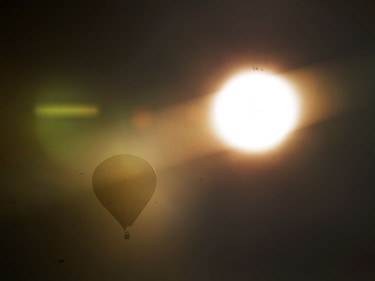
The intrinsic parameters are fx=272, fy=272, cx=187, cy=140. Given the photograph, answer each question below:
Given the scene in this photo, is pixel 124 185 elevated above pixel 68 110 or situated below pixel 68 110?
below

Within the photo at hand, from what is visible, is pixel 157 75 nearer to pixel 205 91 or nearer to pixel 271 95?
pixel 205 91

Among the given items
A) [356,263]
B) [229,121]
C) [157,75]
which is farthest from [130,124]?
[356,263]

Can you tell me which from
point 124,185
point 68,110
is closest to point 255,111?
point 124,185

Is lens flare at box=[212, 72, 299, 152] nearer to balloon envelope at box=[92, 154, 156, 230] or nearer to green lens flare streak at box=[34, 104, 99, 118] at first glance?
balloon envelope at box=[92, 154, 156, 230]

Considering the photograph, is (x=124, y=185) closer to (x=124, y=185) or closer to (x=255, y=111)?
(x=124, y=185)

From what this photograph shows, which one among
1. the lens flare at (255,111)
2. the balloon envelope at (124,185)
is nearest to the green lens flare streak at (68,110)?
the balloon envelope at (124,185)

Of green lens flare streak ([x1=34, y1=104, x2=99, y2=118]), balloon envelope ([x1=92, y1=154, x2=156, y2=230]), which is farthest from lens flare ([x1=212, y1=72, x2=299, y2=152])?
green lens flare streak ([x1=34, y1=104, x2=99, y2=118])
